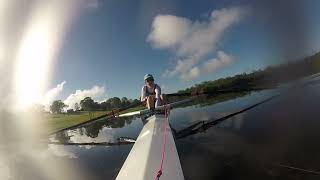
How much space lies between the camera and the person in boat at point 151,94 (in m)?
7.45

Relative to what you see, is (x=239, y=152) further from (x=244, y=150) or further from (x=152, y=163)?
(x=152, y=163)

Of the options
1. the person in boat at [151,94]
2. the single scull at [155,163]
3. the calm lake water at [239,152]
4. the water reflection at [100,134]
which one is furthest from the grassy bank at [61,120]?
the single scull at [155,163]

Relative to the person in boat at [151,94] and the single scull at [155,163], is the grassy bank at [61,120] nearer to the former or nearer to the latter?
the person in boat at [151,94]

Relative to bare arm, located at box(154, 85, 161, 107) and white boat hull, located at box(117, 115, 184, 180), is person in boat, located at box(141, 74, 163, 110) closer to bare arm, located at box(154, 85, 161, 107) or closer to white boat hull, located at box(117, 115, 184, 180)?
bare arm, located at box(154, 85, 161, 107)

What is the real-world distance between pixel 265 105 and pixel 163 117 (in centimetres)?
1186

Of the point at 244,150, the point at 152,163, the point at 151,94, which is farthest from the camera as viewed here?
the point at 244,150

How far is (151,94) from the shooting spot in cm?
784

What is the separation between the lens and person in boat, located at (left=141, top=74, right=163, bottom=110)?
7449 mm

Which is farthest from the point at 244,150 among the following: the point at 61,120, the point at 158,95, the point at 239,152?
the point at 61,120

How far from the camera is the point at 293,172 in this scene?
6105 millimetres

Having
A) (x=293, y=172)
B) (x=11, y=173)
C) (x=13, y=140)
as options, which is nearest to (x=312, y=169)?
(x=293, y=172)

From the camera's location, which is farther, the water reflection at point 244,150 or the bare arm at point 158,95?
the bare arm at point 158,95

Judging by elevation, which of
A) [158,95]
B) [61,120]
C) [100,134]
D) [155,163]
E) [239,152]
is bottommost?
[239,152]

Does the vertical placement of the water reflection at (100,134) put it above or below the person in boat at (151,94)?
below
